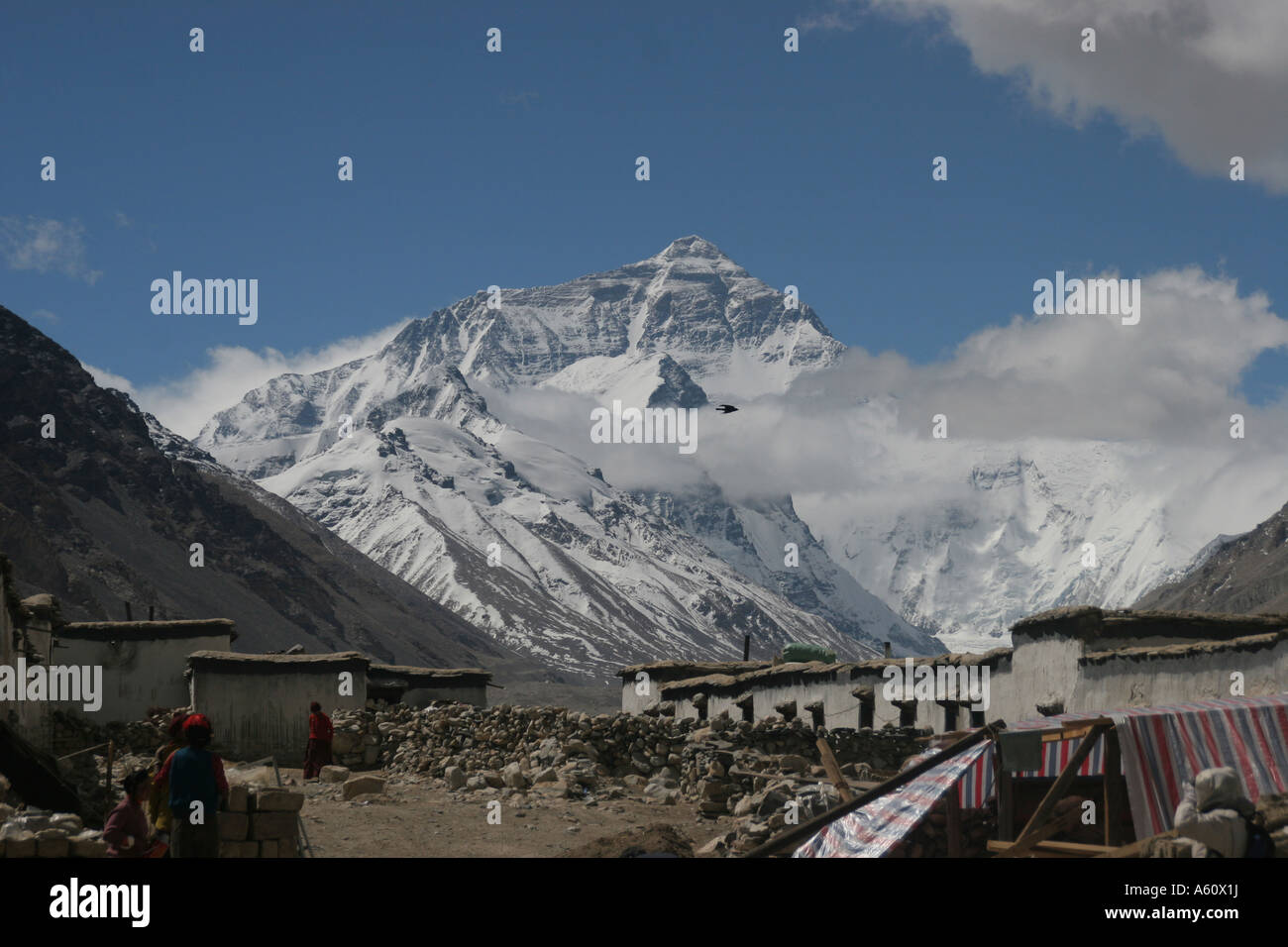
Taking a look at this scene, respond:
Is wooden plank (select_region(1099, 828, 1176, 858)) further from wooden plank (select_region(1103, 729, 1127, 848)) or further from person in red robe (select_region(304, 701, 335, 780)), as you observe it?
person in red robe (select_region(304, 701, 335, 780))

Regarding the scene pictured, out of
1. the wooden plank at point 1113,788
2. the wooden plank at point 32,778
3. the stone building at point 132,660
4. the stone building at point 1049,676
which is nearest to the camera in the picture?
the wooden plank at point 1113,788

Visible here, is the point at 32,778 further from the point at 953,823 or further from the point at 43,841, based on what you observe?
the point at 953,823

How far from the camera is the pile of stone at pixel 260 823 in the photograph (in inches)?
578

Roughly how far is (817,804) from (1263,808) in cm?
781

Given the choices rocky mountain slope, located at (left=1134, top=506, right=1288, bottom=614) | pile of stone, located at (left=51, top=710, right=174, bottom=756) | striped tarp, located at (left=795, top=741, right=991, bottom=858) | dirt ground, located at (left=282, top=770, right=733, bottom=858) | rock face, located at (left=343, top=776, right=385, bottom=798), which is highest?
rocky mountain slope, located at (left=1134, top=506, right=1288, bottom=614)

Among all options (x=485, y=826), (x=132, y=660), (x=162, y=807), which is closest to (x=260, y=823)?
(x=162, y=807)

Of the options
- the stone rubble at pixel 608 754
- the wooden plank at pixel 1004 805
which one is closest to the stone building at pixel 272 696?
the stone rubble at pixel 608 754

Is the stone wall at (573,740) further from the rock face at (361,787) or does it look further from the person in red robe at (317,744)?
the rock face at (361,787)

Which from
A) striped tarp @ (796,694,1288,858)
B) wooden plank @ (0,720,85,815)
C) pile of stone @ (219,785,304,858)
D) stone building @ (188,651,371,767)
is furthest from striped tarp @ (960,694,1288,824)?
stone building @ (188,651,371,767)

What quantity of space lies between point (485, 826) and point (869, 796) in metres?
8.23

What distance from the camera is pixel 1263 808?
41.2ft

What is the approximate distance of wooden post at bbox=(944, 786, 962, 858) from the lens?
14781 millimetres

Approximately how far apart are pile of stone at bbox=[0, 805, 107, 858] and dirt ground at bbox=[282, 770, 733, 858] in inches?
196
